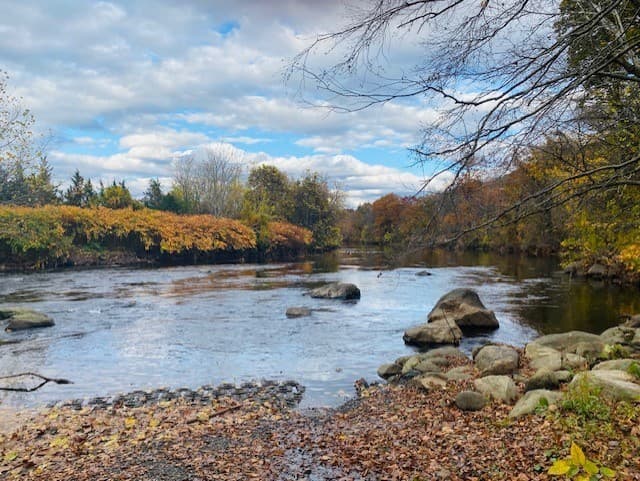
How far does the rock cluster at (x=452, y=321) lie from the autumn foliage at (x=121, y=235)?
24655mm

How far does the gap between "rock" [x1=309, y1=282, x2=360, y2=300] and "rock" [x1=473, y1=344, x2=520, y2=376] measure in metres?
11.0

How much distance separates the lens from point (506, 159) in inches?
199

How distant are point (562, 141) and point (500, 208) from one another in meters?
1.56

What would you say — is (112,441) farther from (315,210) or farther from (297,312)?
(315,210)

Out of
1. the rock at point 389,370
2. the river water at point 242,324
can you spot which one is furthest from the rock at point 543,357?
the rock at point 389,370

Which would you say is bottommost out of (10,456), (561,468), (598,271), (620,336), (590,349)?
(10,456)

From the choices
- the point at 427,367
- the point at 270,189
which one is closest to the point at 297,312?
the point at 427,367

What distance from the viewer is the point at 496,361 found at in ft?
31.9

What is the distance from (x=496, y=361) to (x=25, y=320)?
45.0 ft

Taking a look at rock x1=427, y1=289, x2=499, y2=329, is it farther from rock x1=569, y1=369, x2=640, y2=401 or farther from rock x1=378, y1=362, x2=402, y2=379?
rock x1=569, y1=369, x2=640, y2=401

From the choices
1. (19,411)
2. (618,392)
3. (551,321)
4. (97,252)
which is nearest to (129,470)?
(19,411)

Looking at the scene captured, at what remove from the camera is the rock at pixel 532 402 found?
663cm

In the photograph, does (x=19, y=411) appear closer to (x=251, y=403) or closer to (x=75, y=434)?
(x=75, y=434)

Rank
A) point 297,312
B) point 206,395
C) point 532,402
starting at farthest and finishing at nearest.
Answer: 1. point 297,312
2. point 206,395
3. point 532,402
